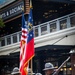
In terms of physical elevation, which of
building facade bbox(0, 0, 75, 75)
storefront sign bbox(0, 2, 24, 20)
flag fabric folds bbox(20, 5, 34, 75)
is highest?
storefront sign bbox(0, 2, 24, 20)

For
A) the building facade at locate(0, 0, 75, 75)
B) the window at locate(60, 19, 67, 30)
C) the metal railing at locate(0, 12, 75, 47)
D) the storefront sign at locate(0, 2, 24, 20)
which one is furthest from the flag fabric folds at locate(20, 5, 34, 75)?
the storefront sign at locate(0, 2, 24, 20)

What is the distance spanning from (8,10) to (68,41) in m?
10.2

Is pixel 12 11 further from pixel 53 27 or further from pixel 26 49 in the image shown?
pixel 26 49

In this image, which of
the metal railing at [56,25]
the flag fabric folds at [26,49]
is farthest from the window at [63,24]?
the flag fabric folds at [26,49]

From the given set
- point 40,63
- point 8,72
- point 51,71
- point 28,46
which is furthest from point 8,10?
point 51,71

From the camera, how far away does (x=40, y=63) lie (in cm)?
2225

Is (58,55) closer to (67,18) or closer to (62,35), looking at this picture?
(62,35)

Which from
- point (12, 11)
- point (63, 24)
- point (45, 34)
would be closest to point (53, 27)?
point (45, 34)

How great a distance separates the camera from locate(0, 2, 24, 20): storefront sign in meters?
25.8

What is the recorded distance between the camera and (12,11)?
1069 inches

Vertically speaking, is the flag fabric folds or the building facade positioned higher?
the building facade

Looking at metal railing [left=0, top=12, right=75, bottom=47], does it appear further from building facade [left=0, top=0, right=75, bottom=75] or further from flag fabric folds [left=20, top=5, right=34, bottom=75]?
flag fabric folds [left=20, top=5, right=34, bottom=75]

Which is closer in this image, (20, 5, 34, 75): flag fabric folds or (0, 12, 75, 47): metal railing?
(20, 5, 34, 75): flag fabric folds

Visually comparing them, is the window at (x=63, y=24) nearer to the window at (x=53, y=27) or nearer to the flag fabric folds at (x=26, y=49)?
the window at (x=53, y=27)
